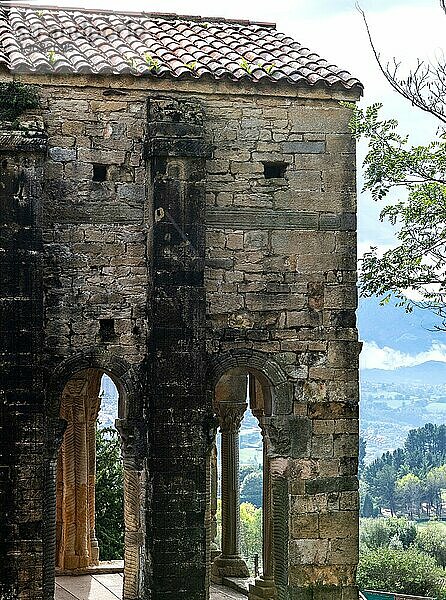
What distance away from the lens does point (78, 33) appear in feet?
56.5

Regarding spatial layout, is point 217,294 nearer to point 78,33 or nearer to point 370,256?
point 370,256

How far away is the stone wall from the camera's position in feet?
50.4

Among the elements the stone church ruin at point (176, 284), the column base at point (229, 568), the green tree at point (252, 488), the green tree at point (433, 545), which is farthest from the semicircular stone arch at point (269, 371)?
the green tree at point (252, 488)

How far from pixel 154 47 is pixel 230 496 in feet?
25.6

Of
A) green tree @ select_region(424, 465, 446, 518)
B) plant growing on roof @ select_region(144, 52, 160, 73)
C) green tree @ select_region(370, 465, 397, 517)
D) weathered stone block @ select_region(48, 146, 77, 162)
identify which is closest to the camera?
weathered stone block @ select_region(48, 146, 77, 162)

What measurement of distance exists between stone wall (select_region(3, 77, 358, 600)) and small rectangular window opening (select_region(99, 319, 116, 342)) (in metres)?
0.01

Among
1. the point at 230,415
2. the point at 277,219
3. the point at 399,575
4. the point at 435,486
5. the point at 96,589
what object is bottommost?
the point at 399,575

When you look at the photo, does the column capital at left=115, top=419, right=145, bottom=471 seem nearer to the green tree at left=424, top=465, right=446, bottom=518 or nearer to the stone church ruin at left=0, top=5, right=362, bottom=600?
the stone church ruin at left=0, top=5, right=362, bottom=600

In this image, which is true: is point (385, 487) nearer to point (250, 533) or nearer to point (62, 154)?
→ point (250, 533)

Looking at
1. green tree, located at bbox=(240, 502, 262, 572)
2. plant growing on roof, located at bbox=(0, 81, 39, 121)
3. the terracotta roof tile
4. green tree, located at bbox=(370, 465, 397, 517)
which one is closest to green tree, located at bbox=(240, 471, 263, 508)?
green tree, located at bbox=(370, 465, 397, 517)

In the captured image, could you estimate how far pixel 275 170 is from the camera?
16.4m

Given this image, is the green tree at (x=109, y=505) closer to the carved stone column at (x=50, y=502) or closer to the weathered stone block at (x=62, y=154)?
the carved stone column at (x=50, y=502)

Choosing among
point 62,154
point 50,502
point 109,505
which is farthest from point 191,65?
point 109,505

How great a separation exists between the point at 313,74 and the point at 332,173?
1.42 meters
